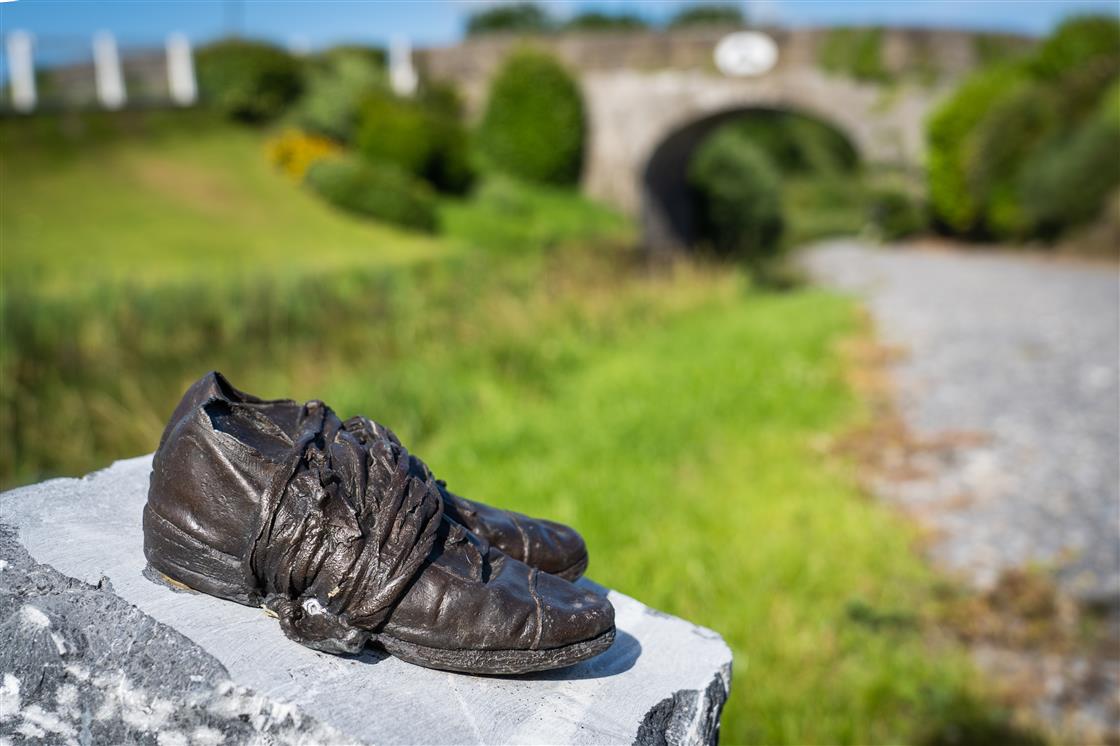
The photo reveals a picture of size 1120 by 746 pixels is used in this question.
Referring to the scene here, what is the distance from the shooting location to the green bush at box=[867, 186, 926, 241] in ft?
66.3

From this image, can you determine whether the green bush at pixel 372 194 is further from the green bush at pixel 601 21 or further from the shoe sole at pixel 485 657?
the green bush at pixel 601 21

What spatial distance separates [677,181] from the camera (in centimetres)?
2314

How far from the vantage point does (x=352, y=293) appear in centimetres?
949

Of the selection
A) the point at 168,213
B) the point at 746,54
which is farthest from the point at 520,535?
the point at 746,54

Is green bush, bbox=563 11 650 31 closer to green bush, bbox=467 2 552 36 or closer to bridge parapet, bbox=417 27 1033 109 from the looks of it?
green bush, bbox=467 2 552 36

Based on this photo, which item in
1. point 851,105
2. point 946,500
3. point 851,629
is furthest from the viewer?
point 851,105

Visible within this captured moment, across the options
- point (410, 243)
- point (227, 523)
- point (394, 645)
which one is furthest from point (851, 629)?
point (410, 243)

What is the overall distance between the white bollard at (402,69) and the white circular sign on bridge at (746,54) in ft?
23.3

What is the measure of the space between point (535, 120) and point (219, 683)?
19121 millimetres

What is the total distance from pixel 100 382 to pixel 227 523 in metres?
4.89

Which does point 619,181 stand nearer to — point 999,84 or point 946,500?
point 999,84

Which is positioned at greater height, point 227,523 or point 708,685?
point 227,523

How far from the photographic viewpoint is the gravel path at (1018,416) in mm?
4492

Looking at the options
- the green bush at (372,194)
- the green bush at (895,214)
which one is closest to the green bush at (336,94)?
the green bush at (372,194)
